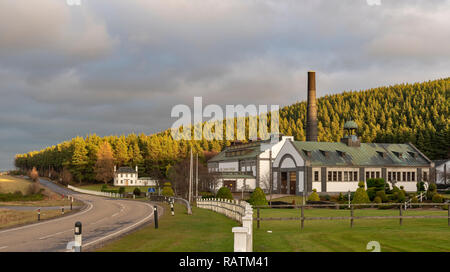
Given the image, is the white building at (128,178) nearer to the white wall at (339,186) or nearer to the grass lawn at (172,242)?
the white wall at (339,186)

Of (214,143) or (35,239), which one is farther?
(214,143)

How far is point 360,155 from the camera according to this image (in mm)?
83688

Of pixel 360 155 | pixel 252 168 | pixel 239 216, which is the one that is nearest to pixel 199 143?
pixel 252 168

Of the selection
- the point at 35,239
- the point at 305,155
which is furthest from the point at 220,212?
the point at 305,155

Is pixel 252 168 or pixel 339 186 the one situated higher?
pixel 252 168

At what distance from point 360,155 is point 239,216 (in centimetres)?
6097

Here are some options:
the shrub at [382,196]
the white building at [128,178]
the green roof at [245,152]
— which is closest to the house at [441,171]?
the green roof at [245,152]

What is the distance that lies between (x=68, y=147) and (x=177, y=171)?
10915cm

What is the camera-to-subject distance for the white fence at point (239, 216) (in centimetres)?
969

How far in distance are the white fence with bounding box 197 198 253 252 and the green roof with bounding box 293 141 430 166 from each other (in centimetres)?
3488

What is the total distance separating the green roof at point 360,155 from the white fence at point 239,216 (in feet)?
114

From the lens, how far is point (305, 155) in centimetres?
7906

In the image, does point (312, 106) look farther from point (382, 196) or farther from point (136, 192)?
point (382, 196)

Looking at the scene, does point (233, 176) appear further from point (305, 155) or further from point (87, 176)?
point (87, 176)
